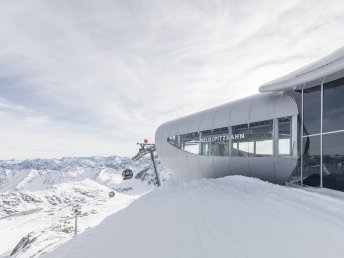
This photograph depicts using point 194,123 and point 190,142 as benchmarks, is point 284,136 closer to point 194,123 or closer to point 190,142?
point 194,123

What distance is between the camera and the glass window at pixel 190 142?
23141mm

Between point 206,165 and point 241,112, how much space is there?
5171mm

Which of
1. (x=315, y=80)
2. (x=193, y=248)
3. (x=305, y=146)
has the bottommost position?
(x=193, y=248)

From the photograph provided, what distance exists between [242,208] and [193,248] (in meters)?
3.47

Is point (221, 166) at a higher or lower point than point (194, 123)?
lower

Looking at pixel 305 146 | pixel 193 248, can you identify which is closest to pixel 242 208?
pixel 193 248

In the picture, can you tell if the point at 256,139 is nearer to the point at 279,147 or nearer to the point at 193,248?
the point at 279,147

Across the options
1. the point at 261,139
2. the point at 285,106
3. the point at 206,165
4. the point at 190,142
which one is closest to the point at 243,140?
the point at 261,139

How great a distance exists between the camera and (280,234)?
8023 mm

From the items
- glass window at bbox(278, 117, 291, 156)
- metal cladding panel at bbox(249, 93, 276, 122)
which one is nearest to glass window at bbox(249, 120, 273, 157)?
metal cladding panel at bbox(249, 93, 276, 122)

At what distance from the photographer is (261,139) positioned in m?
17.0

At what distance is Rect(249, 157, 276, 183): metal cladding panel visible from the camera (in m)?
16.5

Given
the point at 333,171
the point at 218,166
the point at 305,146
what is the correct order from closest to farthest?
the point at 333,171 → the point at 305,146 → the point at 218,166

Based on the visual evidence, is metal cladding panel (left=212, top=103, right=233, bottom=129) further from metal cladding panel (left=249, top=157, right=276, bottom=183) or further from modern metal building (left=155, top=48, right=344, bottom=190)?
metal cladding panel (left=249, top=157, right=276, bottom=183)
